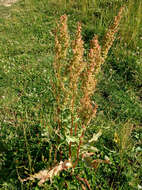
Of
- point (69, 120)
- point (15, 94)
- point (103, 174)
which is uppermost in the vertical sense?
point (69, 120)

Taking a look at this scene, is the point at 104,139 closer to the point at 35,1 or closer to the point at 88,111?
the point at 88,111

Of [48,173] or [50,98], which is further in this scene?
[50,98]

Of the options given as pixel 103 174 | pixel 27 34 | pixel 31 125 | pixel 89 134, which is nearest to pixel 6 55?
pixel 27 34

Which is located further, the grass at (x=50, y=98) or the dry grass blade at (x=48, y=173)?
the grass at (x=50, y=98)

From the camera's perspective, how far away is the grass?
2.54 m

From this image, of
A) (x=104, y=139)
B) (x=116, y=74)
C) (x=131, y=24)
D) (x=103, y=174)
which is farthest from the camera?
(x=131, y=24)

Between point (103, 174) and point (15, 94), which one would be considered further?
point (15, 94)

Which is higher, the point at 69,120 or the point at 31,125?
the point at 69,120

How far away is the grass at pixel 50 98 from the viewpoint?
8.33 feet

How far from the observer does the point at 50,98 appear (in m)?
3.61

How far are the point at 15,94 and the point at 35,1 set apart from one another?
148 inches

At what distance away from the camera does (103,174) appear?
2605 millimetres

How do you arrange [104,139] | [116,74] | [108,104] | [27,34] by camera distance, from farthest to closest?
[27,34] < [116,74] < [108,104] < [104,139]

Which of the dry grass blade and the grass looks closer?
the dry grass blade
